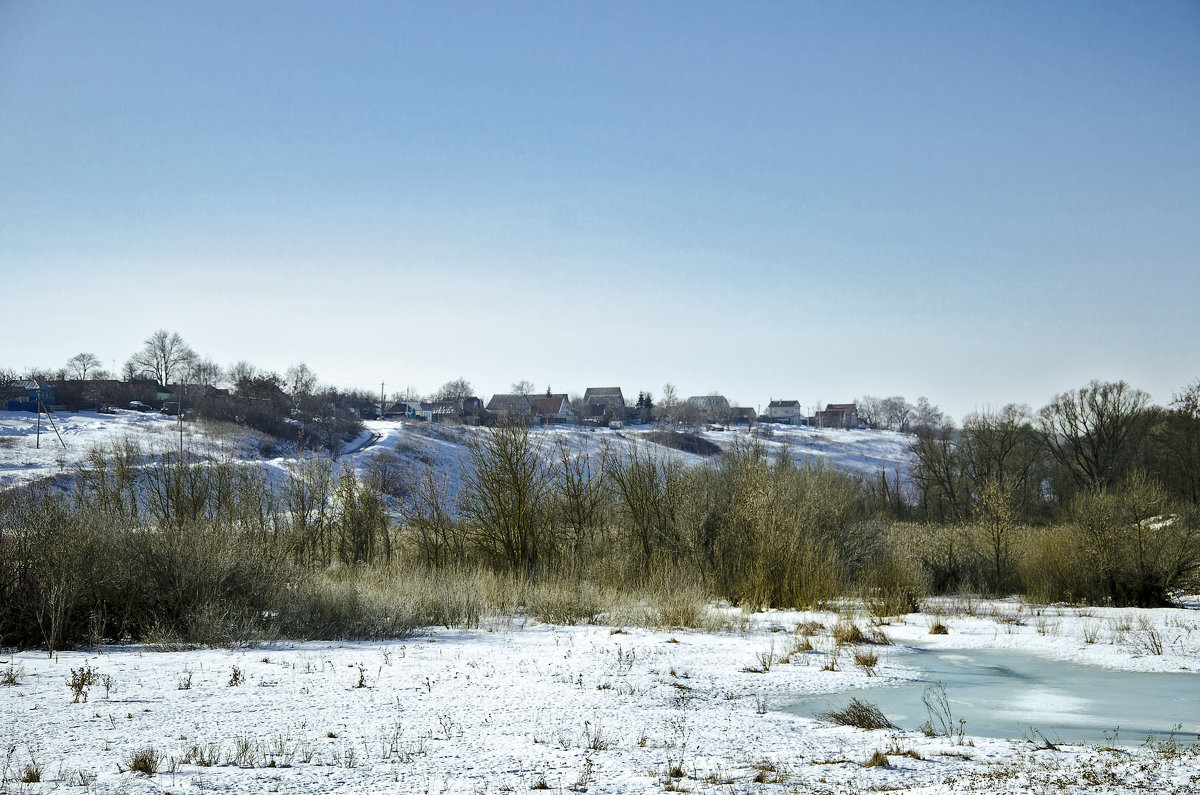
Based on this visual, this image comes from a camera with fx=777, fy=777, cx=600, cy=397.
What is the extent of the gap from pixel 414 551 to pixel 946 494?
36791 mm

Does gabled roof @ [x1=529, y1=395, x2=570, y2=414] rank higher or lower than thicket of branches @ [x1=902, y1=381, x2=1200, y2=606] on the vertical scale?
higher

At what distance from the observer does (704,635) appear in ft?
41.1

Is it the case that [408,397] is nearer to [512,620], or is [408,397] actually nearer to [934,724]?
[512,620]

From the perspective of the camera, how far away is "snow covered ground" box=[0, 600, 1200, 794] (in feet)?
17.2

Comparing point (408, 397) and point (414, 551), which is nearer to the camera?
point (414, 551)

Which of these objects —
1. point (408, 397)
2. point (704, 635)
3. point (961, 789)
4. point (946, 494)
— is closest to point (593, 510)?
point (704, 635)

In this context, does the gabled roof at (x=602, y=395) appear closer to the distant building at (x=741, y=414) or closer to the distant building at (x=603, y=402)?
the distant building at (x=603, y=402)

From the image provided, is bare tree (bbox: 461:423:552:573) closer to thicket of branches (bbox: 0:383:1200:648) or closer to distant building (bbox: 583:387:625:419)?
thicket of branches (bbox: 0:383:1200:648)

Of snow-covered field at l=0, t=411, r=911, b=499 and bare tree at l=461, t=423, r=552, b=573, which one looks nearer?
bare tree at l=461, t=423, r=552, b=573

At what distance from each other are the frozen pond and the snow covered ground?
341 mm

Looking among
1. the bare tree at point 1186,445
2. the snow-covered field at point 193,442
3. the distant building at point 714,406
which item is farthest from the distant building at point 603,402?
the bare tree at point 1186,445

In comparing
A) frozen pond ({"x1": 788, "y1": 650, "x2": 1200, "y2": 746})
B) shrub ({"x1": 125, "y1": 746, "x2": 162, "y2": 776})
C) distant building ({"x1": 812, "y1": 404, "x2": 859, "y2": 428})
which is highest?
distant building ({"x1": 812, "y1": 404, "x2": 859, "y2": 428})

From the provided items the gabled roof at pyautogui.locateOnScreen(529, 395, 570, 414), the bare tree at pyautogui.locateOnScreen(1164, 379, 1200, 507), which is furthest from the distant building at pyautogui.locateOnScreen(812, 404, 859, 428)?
the bare tree at pyautogui.locateOnScreen(1164, 379, 1200, 507)

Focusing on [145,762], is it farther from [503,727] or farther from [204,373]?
[204,373]
